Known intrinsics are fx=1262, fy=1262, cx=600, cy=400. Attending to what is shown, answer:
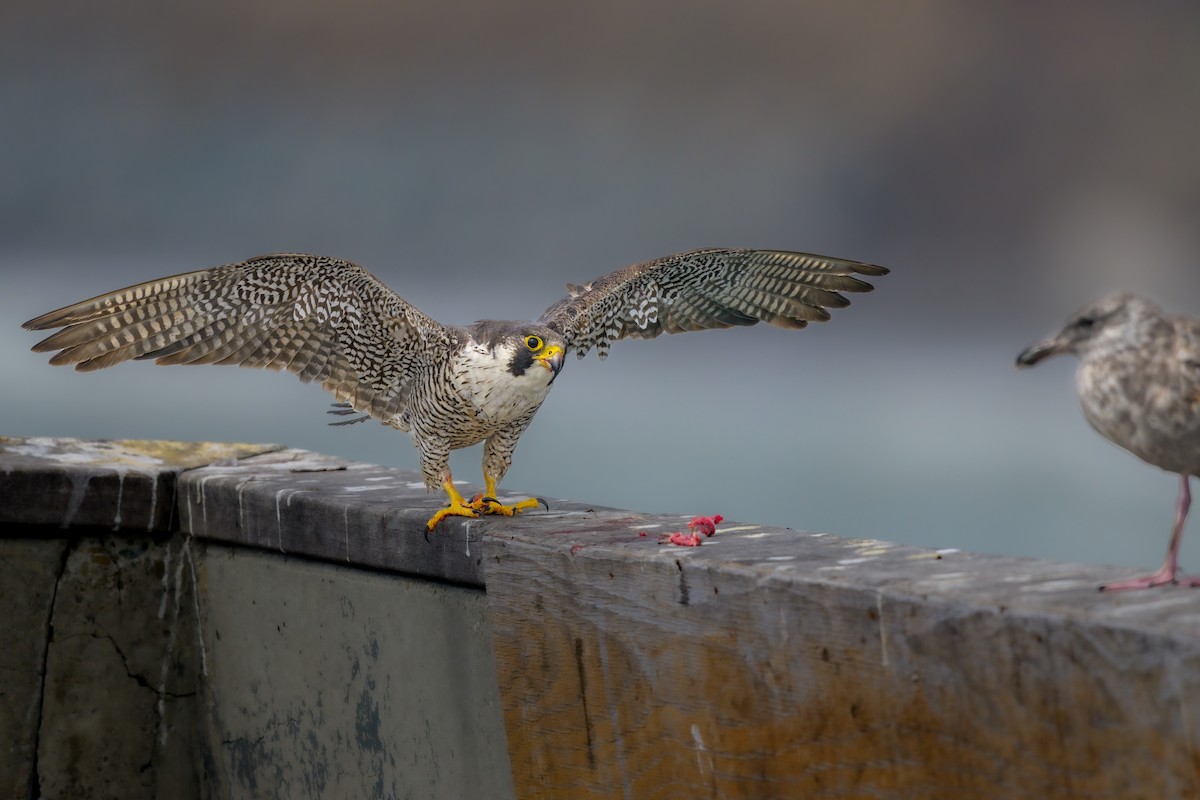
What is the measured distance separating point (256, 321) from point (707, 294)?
48.2 inches

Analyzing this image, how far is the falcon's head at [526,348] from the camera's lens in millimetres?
2775

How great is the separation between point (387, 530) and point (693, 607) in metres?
0.90

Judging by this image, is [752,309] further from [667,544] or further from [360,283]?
[667,544]

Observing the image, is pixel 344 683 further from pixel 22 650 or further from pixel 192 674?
Result: pixel 22 650

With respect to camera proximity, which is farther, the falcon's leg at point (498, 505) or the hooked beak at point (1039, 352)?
the falcon's leg at point (498, 505)

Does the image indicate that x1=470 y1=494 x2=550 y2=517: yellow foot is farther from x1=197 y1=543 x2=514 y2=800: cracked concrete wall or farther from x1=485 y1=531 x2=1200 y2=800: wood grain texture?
x1=485 y1=531 x2=1200 y2=800: wood grain texture

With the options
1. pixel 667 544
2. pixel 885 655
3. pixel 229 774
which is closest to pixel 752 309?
pixel 667 544

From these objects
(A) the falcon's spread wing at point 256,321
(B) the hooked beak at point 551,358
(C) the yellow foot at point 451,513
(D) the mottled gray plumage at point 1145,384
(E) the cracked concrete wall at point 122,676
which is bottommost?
(E) the cracked concrete wall at point 122,676

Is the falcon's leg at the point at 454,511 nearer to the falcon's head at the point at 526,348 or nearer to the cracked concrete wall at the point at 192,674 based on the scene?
→ the cracked concrete wall at the point at 192,674

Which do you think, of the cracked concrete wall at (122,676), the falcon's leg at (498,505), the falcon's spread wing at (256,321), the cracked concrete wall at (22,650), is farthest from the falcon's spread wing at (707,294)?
the cracked concrete wall at (22,650)

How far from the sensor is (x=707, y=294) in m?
3.52

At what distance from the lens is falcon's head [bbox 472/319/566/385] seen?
2775 millimetres

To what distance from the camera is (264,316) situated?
3.07 m

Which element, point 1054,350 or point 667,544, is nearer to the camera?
point 1054,350
